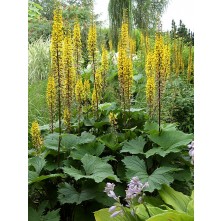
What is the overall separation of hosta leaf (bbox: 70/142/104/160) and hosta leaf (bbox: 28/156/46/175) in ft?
0.46

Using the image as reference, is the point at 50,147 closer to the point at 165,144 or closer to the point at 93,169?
the point at 93,169

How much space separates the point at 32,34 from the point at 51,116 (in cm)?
42

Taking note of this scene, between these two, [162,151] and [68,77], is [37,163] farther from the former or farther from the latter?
[162,151]

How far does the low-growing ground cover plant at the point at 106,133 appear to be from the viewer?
171cm

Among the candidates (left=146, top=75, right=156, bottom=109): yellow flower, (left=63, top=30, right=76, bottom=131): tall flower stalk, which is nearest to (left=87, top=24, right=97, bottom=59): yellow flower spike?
(left=63, top=30, right=76, bottom=131): tall flower stalk

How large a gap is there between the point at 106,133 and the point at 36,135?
0.40 metres

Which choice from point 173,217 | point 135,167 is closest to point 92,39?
point 135,167

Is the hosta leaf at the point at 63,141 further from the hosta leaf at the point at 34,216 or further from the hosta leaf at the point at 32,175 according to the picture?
the hosta leaf at the point at 34,216

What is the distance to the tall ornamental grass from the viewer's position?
79.7 inches

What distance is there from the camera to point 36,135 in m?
1.92
